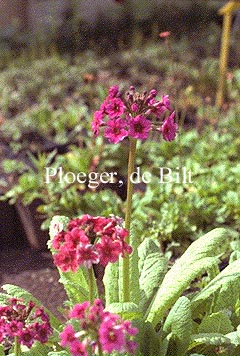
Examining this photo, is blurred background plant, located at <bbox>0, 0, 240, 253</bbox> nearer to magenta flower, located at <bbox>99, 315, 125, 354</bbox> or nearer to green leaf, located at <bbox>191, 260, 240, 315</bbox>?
green leaf, located at <bbox>191, 260, 240, 315</bbox>

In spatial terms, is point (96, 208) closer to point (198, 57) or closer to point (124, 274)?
point (124, 274)

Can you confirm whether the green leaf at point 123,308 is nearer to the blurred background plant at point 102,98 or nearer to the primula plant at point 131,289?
the primula plant at point 131,289

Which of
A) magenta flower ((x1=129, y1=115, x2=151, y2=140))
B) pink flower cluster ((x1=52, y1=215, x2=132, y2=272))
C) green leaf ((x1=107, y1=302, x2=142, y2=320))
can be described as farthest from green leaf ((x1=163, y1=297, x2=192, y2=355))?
magenta flower ((x1=129, y1=115, x2=151, y2=140))

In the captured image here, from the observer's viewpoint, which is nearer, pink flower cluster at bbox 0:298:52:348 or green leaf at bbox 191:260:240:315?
pink flower cluster at bbox 0:298:52:348

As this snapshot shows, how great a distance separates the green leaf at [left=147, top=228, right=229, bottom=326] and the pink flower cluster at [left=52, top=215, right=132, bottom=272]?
0.57 metres

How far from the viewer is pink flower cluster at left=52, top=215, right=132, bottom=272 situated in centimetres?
216

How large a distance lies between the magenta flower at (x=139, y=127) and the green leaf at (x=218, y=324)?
67cm

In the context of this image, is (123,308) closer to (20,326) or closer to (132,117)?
(20,326)

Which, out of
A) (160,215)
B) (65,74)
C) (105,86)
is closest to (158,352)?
(160,215)

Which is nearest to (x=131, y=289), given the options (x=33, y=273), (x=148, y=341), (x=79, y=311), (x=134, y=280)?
(x=134, y=280)

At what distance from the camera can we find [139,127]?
244 centimetres

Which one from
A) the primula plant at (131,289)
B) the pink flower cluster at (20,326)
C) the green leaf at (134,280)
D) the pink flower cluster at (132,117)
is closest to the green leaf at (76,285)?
the primula plant at (131,289)

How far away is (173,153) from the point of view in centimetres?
473

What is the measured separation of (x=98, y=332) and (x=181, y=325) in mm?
685
